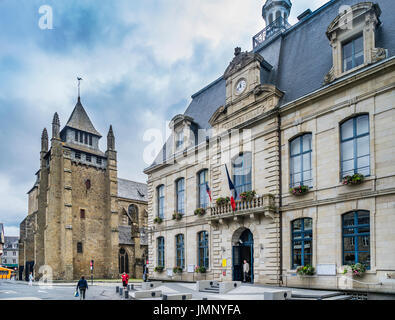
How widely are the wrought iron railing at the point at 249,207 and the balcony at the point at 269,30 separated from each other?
13.8m

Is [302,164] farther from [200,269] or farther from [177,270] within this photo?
[177,270]

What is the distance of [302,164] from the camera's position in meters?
20.0

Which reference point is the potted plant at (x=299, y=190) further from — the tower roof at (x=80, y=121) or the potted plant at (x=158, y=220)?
the tower roof at (x=80, y=121)

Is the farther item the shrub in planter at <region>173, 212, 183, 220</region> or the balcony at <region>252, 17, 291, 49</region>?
the balcony at <region>252, 17, 291, 49</region>

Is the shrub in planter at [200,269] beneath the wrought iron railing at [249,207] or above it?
beneath

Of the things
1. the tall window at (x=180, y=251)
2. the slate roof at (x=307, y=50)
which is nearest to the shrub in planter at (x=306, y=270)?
the slate roof at (x=307, y=50)

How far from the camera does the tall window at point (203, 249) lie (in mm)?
25703

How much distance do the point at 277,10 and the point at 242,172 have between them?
50.5 ft

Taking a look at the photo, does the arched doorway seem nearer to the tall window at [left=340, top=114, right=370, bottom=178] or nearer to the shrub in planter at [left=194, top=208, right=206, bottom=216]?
the shrub in planter at [left=194, top=208, right=206, bottom=216]

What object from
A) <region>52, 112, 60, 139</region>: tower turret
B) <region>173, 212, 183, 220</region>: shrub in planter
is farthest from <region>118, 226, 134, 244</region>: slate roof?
<region>173, 212, 183, 220</region>: shrub in planter

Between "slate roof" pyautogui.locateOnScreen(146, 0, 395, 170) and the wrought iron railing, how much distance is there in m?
5.61

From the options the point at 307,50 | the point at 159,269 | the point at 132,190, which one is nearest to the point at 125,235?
the point at 132,190

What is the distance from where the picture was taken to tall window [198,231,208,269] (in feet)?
84.3

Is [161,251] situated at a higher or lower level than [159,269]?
higher
